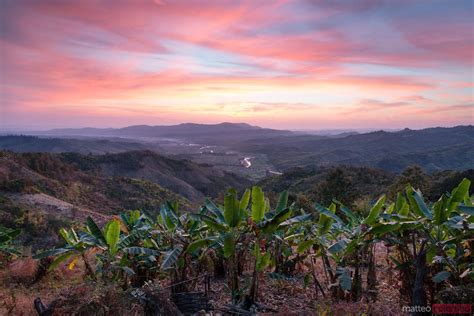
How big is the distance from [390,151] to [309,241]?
116 meters

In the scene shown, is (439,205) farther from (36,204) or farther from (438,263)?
(36,204)

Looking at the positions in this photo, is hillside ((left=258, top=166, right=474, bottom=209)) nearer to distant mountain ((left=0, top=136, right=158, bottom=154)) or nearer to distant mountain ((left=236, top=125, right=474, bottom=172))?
distant mountain ((left=236, top=125, right=474, bottom=172))

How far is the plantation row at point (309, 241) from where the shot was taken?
3.63 meters

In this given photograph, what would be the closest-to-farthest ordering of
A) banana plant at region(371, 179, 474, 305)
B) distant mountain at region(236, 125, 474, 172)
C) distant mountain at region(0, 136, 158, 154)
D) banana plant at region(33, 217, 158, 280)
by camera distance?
1. banana plant at region(371, 179, 474, 305)
2. banana plant at region(33, 217, 158, 280)
3. distant mountain at region(236, 125, 474, 172)
4. distant mountain at region(0, 136, 158, 154)

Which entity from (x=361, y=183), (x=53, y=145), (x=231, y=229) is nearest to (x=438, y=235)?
(x=231, y=229)

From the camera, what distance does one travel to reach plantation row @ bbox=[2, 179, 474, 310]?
11.9 feet

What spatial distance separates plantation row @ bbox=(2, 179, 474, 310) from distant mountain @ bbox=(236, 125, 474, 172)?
253 feet

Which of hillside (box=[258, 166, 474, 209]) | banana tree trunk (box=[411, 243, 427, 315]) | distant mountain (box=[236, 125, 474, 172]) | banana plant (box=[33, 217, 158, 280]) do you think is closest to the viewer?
banana tree trunk (box=[411, 243, 427, 315])

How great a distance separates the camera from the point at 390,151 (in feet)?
360

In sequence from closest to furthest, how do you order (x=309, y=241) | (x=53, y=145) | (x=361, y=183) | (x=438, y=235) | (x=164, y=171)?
1. (x=438, y=235)
2. (x=309, y=241)
3. (x=361, y=183)
4. (x=164, y=171)
5. (x=53, y=145)

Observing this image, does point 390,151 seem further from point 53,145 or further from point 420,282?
point 420,282

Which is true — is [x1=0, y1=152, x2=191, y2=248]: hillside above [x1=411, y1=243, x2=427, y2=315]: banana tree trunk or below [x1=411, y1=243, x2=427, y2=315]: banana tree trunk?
below

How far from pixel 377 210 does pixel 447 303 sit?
1.09m

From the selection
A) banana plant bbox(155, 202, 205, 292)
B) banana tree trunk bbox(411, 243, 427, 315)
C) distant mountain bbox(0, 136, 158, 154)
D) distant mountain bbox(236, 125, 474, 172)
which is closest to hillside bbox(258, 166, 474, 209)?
banana tree trunk bbox(411, 243, 427, 315)
